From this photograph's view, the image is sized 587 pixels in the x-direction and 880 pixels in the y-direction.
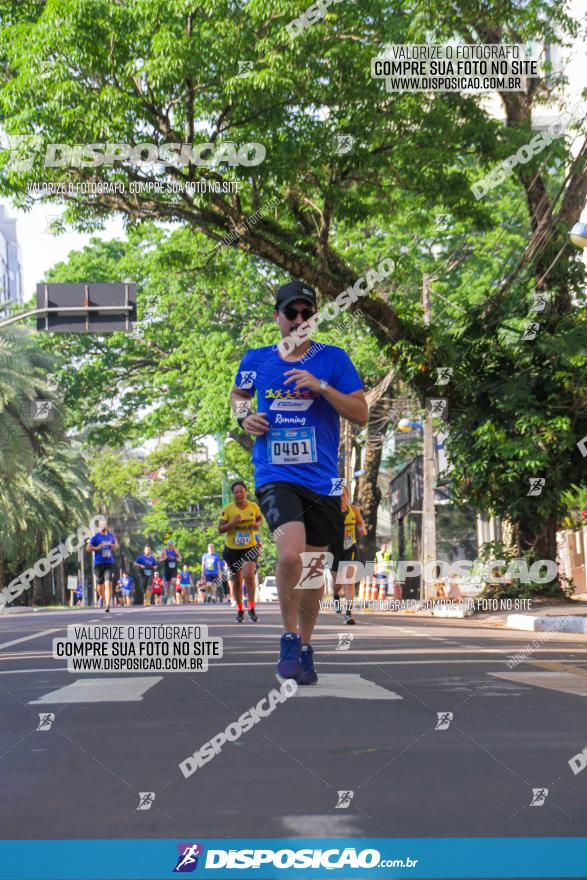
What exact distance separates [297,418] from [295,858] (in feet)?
14.4

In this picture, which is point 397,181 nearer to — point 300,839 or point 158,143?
point 158,143

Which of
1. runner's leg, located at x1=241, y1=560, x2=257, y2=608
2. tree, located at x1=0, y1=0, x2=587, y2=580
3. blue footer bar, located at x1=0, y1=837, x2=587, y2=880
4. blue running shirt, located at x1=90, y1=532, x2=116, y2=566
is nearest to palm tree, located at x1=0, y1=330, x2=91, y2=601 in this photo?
blue running shirt, located at x1=90, y1=532, x2=116, y2=566

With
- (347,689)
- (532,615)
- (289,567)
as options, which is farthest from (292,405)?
(532,615)

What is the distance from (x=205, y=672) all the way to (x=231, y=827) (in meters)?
5.41

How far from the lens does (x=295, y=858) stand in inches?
133

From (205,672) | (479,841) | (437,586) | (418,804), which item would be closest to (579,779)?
(418,804)

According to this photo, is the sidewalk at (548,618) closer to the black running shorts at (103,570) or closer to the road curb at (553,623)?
the road curb at (553,623)

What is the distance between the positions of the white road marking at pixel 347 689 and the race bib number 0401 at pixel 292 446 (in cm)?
115

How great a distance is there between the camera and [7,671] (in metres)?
9.79

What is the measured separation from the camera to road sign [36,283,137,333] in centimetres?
2434

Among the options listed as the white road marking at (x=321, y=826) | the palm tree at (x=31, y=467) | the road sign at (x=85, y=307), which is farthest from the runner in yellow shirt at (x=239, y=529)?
the palm tree at (x=31, y=467)

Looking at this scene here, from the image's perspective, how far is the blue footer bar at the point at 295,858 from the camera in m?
3.25

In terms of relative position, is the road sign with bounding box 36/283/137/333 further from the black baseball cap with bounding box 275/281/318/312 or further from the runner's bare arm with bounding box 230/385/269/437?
the black baseball cap with bounding box 275/281/318/312

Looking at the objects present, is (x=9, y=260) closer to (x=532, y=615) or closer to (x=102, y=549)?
→ (x=102, y=549)
